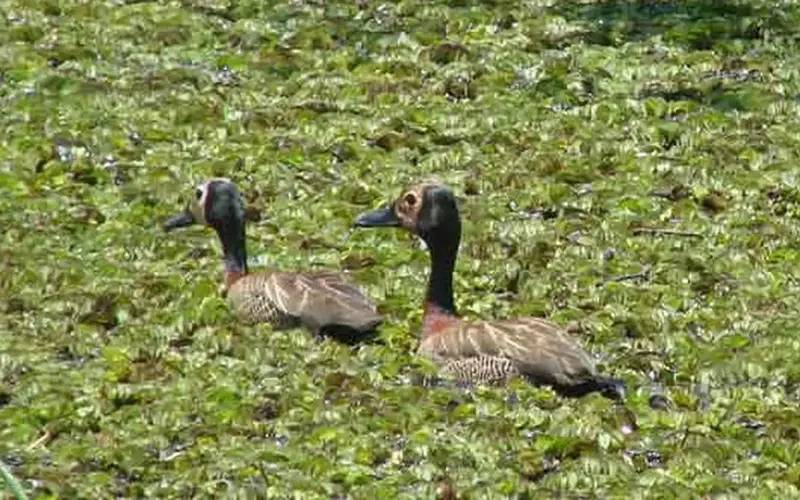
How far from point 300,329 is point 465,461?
1933mm

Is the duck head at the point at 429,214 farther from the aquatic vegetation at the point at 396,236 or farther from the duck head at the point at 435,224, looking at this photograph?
the aquatic vegetation at the point at 396,236

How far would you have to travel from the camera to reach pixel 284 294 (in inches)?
475

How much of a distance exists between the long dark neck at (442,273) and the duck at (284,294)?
0.29 metres

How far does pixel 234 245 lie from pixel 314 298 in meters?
1.05

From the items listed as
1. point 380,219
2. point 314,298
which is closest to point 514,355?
point 314,298

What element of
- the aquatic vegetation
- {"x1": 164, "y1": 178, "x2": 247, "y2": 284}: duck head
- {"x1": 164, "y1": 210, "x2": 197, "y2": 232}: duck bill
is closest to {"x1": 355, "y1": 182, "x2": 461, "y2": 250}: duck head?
the aquatic vegetation

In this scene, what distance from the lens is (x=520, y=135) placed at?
50.3 feet

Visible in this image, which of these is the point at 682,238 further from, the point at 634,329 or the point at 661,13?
the point at 661,13

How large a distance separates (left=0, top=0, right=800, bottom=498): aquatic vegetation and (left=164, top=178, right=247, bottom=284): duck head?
0.54ft

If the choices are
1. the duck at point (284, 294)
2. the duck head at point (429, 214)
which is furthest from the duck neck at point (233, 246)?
the duck head at point (429, 214)

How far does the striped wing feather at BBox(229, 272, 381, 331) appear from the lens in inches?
465

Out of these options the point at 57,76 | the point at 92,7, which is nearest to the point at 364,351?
the point at 57,76

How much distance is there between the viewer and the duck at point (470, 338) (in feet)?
36.6

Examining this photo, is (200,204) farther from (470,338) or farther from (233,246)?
(470,338)
